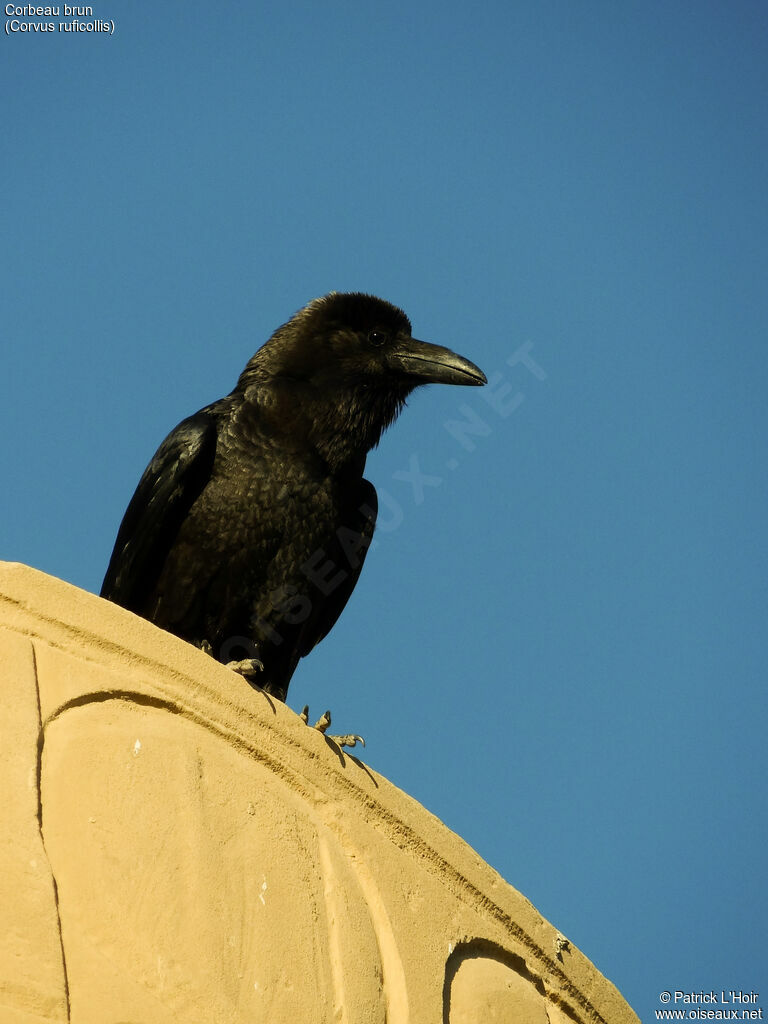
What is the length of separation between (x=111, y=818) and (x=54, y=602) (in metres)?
0.68

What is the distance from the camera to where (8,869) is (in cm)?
327

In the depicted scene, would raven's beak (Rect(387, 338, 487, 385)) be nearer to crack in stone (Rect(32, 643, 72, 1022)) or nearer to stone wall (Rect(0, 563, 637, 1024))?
stone wall (Rect(0, 563, 637, 1024))

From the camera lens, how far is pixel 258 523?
22.0ft

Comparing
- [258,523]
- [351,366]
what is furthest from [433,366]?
[258,523]

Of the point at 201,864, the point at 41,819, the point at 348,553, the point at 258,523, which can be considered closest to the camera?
the point at 41,819

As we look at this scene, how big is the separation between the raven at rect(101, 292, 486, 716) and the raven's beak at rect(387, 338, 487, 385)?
447mm

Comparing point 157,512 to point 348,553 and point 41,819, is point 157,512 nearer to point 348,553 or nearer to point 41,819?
point 348,553

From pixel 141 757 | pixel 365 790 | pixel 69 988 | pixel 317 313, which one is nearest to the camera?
pixel 69 988

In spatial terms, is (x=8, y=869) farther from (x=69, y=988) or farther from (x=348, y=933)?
(x=348, y=933)

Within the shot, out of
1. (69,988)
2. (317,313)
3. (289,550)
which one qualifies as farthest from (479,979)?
(317,313)

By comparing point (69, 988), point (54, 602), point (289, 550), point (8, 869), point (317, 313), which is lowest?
point (69, 988)

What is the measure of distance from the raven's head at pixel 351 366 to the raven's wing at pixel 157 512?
61cm

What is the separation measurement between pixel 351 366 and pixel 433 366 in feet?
1.62

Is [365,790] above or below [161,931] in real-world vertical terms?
above
